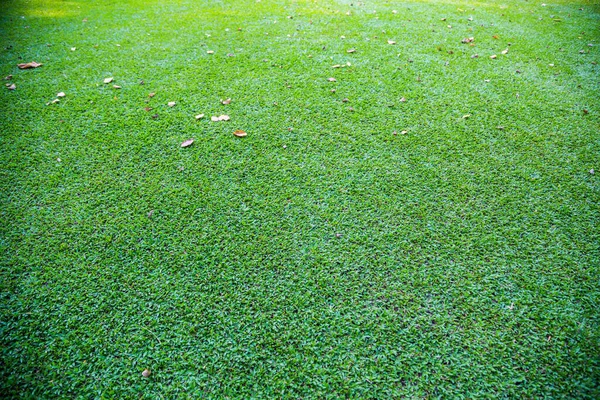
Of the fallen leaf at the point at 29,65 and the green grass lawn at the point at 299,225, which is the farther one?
the fallen leaf at the point at 29,65

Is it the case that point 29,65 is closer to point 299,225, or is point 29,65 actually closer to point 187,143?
point 187,143

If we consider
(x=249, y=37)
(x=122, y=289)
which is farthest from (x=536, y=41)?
(x=122, y=289)

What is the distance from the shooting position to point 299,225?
2.02 metres

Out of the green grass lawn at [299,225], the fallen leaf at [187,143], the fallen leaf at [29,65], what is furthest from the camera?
the fallen leaf at [29,65]

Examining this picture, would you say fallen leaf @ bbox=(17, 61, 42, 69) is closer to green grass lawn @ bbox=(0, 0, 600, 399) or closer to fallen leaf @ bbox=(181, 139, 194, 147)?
green grass lawn @ bbox=(0, 0, 600, 399)

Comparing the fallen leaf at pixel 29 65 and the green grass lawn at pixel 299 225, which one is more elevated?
the fallen leaf at pixel 29 65

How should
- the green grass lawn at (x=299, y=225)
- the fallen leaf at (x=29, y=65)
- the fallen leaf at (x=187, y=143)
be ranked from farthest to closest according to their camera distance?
the fallen leaf at (x=29, y=65)
the fallen leaf at (x=187, y=143)
the green grass lawn at (x=299, y=225)

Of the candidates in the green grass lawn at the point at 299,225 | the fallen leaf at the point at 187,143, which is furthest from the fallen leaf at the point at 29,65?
the fallen leaf at the point at 187,143

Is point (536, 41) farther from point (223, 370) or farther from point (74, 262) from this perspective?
point (74, 262)

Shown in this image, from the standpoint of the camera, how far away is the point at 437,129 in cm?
277

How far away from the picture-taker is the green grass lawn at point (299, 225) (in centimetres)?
145

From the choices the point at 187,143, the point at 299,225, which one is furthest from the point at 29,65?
the point at 299,225

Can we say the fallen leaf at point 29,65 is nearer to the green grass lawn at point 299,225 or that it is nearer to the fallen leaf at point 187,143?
the green grass lawn at point 299,225

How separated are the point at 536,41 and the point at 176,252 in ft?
17.4
